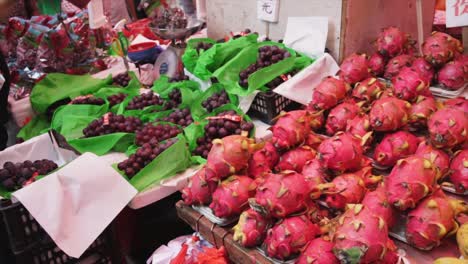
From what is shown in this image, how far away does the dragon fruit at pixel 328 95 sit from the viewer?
1.66 metres

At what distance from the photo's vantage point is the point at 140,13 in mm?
4598

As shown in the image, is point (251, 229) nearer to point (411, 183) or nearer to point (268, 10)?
point (411, 183)

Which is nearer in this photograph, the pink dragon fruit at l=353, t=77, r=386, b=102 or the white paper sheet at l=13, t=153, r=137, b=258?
the white paper sheet at l=13, t=153, r=137, b=258

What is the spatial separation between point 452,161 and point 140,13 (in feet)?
13.1

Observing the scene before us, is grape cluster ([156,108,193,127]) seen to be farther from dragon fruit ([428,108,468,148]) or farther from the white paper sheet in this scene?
dragon fruit ([428,108,468,148])

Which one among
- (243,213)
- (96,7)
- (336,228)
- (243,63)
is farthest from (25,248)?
(96,7)

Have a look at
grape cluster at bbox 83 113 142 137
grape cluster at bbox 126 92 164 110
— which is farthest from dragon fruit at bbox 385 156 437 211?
grape cluster at bbox 126 92 164 110

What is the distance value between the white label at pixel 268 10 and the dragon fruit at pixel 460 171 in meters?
1.36

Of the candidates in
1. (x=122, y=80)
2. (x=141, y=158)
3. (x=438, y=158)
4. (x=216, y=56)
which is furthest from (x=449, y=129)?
(x=122, y=80)

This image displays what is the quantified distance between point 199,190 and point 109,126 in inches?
29.4

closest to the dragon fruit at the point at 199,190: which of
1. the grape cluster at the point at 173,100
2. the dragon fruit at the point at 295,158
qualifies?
the dragon fruit at the point at 295,158

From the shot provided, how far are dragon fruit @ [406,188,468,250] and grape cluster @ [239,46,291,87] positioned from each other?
1.08 metres

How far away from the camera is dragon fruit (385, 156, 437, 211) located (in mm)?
1098

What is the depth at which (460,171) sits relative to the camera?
1.27 m
